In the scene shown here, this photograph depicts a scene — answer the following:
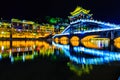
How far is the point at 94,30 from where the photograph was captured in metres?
53.8

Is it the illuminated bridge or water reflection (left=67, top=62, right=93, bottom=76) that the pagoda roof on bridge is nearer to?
the illuminated bridge

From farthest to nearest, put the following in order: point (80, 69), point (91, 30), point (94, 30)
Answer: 1. point (91, 30)
2. point (94, 30)
3. point (80, 69)

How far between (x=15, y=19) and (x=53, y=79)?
314ft

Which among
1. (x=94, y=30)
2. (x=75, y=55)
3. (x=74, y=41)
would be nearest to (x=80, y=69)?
(x=75, y=55)

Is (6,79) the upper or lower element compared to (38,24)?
lower

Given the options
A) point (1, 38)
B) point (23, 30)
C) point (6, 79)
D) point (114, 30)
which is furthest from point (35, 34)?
point (6, 79)

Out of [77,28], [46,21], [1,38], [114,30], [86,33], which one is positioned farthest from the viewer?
[46,21]

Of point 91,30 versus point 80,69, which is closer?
point 80,69

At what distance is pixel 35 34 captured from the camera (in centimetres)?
10075

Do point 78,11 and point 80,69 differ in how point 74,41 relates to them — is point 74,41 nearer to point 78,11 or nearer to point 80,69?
point 78,11

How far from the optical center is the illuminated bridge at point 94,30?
51.8m

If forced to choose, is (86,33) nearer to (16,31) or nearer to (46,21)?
(16,31)

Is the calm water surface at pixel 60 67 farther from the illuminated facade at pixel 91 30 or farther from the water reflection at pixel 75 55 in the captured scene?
the illuminated facade at pixel 91 30

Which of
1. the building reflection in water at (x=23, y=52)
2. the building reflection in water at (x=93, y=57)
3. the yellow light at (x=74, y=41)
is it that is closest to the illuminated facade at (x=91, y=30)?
the yellow light at (x=74, y=41)
